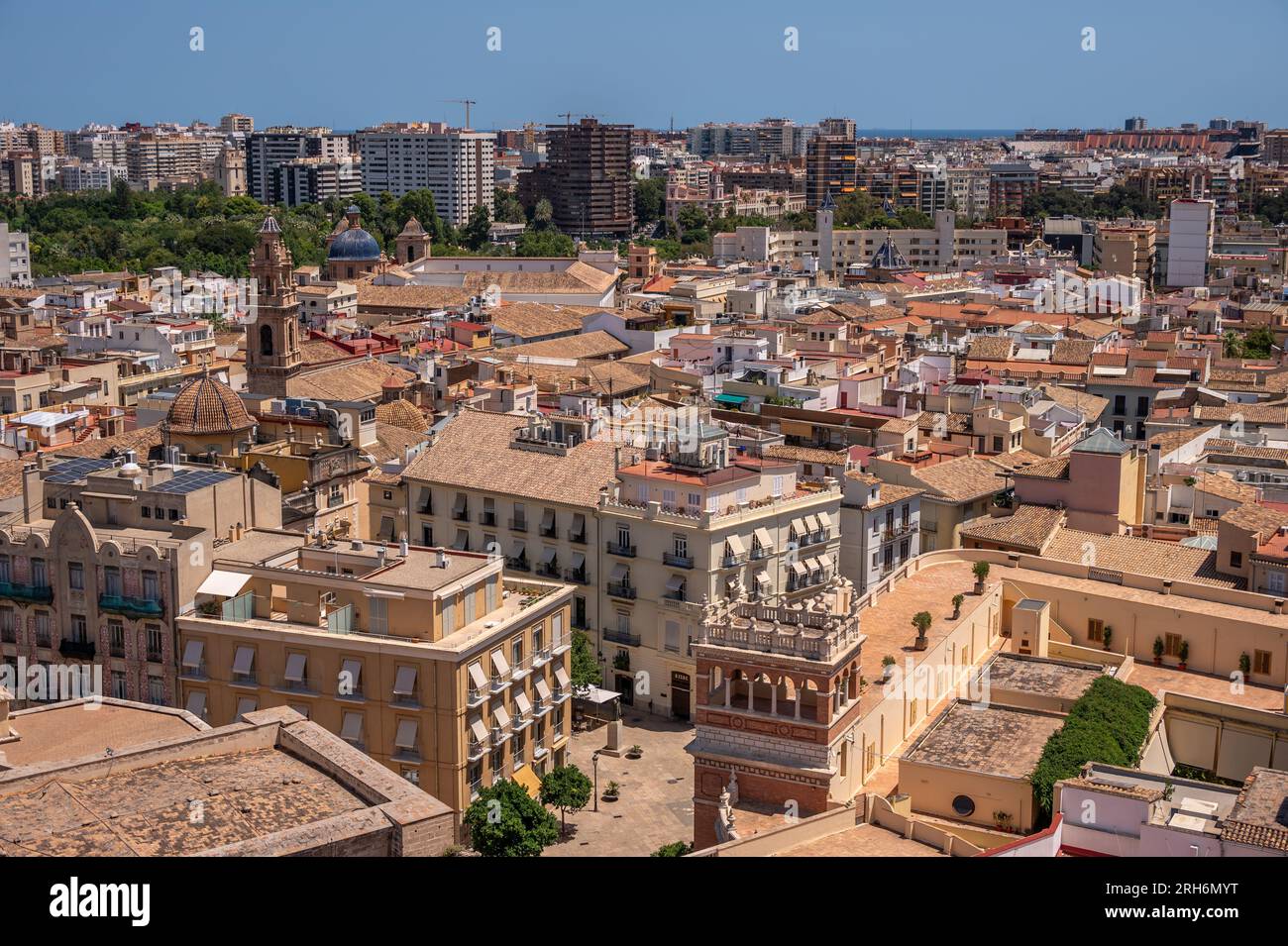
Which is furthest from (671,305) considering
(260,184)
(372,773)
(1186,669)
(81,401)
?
(260,184)

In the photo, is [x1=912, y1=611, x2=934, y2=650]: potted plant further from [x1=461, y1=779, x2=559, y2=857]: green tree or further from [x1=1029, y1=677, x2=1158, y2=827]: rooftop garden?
[x1=461, y1=779, x2=559, y2=857]: green tree

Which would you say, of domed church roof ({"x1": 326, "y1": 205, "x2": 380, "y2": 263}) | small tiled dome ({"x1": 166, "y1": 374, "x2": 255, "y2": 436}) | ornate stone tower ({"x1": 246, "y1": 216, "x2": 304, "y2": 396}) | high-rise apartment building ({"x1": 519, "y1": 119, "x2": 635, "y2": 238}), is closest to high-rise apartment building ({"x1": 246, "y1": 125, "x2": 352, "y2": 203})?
high-rise apartment building ({"x1": 519, "y1": 119, "x2": 635, "y2": 238})

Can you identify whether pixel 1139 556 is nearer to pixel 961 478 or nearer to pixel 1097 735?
pixel 961 478

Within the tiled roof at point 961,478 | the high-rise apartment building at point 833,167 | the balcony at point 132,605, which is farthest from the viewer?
the high-rise apartment building at point 833,167

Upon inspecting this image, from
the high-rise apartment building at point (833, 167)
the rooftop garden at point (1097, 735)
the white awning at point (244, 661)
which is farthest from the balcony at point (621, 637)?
the high-rise apartment building at point (833, 167)

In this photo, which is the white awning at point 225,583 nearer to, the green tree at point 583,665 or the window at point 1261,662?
the green tree at point 583,665
